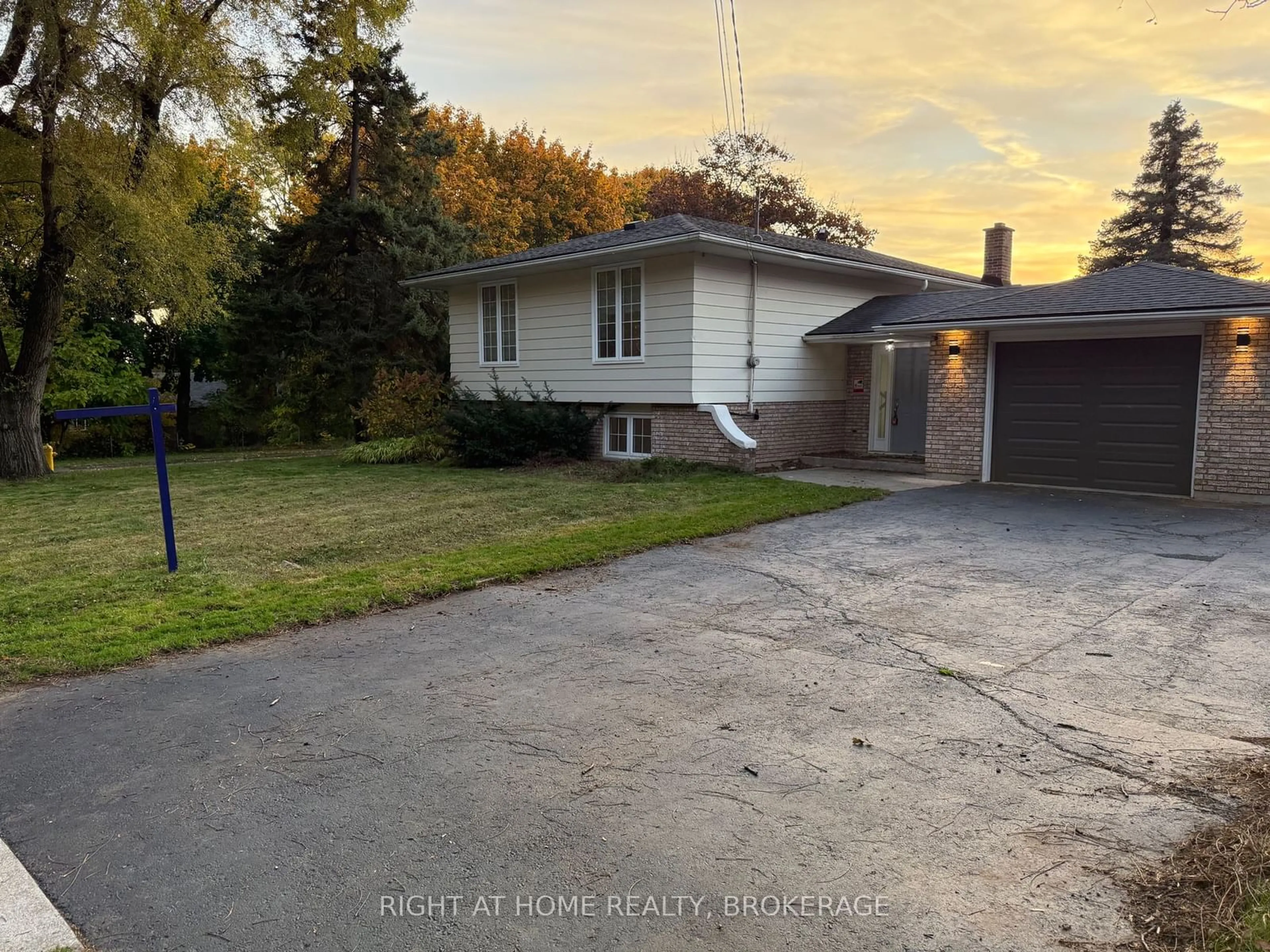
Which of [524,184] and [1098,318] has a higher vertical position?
[524,184]

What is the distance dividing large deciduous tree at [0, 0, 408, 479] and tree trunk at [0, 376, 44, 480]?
0.02 metres

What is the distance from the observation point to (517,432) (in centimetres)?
1569

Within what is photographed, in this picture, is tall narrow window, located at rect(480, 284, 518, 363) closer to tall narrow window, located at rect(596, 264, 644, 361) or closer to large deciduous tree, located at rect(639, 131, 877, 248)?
tall narrow window, located at rect(596, 264, 644, 361)

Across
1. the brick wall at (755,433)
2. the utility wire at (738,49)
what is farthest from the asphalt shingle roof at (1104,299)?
the utility wire at (738,49)

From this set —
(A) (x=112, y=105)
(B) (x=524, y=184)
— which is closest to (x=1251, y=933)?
(A) (x=112, y=105)

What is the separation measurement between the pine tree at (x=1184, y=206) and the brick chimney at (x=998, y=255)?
2188 centimetres

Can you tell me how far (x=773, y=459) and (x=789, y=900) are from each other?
42.4 feet

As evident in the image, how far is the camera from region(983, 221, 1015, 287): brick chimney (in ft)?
67.4

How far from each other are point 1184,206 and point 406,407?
37297 mm

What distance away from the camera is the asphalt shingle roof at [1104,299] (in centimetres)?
1068

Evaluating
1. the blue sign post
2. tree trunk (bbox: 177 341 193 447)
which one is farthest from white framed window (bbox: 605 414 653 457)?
tree trunk (bbox: 177 341 193 447)

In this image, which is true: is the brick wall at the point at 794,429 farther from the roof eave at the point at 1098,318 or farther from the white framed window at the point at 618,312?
the roof eave at the point at 1098,318

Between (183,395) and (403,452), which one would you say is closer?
(403,452)

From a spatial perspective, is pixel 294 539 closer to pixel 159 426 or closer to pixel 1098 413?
pixel 159 426
